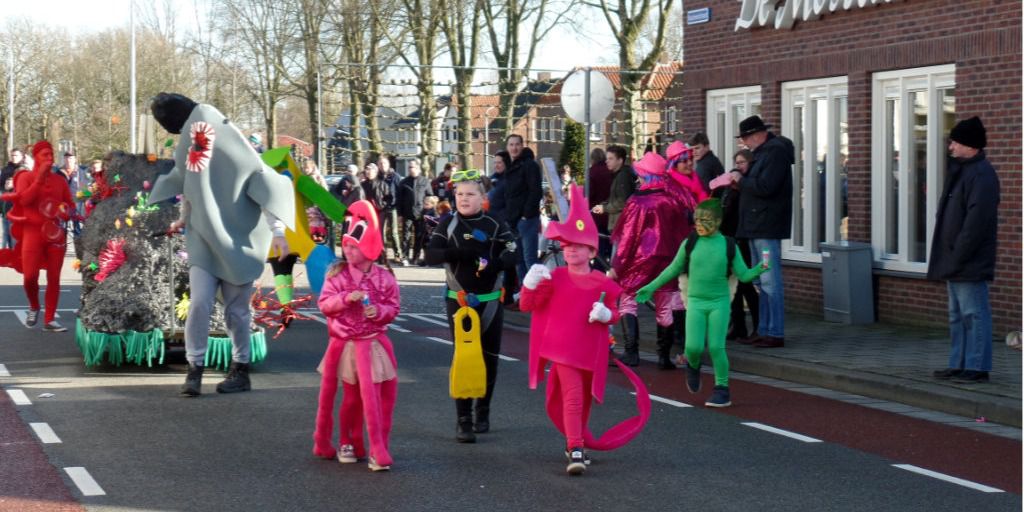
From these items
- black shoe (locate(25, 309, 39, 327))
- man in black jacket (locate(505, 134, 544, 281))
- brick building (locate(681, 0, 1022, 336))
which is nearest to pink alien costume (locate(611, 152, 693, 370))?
brick building (locate(681, 0, 1022, 336))

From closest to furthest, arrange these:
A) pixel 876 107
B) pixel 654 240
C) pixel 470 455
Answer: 1. pixel 470 455
2. pixel 654 240
3. pixel 876 107

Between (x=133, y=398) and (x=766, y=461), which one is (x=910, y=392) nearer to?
(x=766, y=461)

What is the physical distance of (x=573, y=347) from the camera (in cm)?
793

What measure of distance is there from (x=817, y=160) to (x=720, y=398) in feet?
24.4

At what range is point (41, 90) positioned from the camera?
224 ft

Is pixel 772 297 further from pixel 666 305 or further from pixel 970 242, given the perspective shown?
pixel 970 242

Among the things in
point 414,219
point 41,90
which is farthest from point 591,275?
point 41,90

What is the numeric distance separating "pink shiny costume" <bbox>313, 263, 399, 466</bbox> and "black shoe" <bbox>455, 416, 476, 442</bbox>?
2.45 feet

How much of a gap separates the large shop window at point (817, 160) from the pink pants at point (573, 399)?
911 cm

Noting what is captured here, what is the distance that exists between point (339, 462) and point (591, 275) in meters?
1.69

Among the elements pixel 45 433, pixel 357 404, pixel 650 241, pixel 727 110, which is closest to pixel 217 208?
pixel 45 433

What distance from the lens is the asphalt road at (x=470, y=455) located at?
7117 millimetres

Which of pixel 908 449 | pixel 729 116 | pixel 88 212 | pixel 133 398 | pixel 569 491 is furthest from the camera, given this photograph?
pixel 729 116

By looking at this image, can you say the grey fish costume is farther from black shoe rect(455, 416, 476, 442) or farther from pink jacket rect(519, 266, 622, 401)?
pink jacket rect(519, 266, 622, 401)
